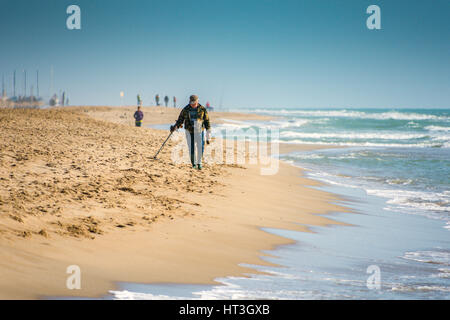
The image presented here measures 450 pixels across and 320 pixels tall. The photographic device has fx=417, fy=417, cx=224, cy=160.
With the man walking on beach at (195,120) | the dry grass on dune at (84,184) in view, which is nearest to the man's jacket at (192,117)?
the man walking on beach at (195,120)

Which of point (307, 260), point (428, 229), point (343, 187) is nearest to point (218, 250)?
point (307, 260)

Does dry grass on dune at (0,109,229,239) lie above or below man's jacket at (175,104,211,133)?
below

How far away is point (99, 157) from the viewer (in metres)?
11.0

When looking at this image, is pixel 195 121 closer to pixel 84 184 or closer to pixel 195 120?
pixel 195 120

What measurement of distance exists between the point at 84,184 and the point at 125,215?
173cm

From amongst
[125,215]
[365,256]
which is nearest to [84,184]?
[125,215]

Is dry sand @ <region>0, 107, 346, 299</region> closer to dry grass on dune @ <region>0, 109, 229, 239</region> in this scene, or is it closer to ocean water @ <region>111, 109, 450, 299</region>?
dry grass on dune @ <region>0, 109, 229, 239</region>

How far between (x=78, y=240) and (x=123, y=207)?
1.71 meters

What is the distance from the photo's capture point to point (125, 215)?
679cm

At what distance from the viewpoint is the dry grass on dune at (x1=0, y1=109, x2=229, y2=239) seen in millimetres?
6000

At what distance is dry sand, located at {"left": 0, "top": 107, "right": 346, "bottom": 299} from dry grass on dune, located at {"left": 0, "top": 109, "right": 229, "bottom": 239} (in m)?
0.02

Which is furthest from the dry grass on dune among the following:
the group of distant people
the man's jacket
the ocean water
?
the ocean water
